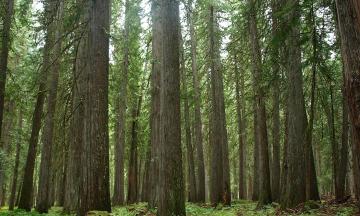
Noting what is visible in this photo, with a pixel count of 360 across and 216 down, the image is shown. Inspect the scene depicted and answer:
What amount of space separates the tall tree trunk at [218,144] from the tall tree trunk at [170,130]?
380 inches

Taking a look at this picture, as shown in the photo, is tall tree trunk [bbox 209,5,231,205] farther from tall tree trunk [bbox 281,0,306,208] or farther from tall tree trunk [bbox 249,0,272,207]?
tall tree trunk [bbox 281,0,306,208]

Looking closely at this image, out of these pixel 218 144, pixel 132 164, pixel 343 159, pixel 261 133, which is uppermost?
pixel 261 133

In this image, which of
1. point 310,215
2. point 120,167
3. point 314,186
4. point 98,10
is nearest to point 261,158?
point 314,186

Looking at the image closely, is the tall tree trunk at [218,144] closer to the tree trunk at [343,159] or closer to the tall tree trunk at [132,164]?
the tree trunk at [343,159]

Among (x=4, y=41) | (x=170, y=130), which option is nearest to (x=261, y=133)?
(x=170, y=130)

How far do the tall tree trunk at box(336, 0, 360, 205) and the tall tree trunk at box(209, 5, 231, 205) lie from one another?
13552mm

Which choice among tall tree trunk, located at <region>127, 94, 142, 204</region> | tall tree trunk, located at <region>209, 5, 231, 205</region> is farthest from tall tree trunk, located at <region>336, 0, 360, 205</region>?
tall tree trunk, located at <region>127, 94, 142, 204</region>

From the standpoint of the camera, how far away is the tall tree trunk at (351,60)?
4130 millimetres

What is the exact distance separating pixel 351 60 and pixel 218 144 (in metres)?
14.0

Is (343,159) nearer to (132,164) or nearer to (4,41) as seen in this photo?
(132,164)

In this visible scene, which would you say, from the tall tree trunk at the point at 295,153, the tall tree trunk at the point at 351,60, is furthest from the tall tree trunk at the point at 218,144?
the tall tree trunk at the point at 351,60

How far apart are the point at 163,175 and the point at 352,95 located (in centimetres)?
506

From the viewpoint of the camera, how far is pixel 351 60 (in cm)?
454

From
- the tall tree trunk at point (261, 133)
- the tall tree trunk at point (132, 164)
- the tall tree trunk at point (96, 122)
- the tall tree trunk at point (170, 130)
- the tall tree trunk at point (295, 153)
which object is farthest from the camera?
the tall tree trunk at point (132, 164)
